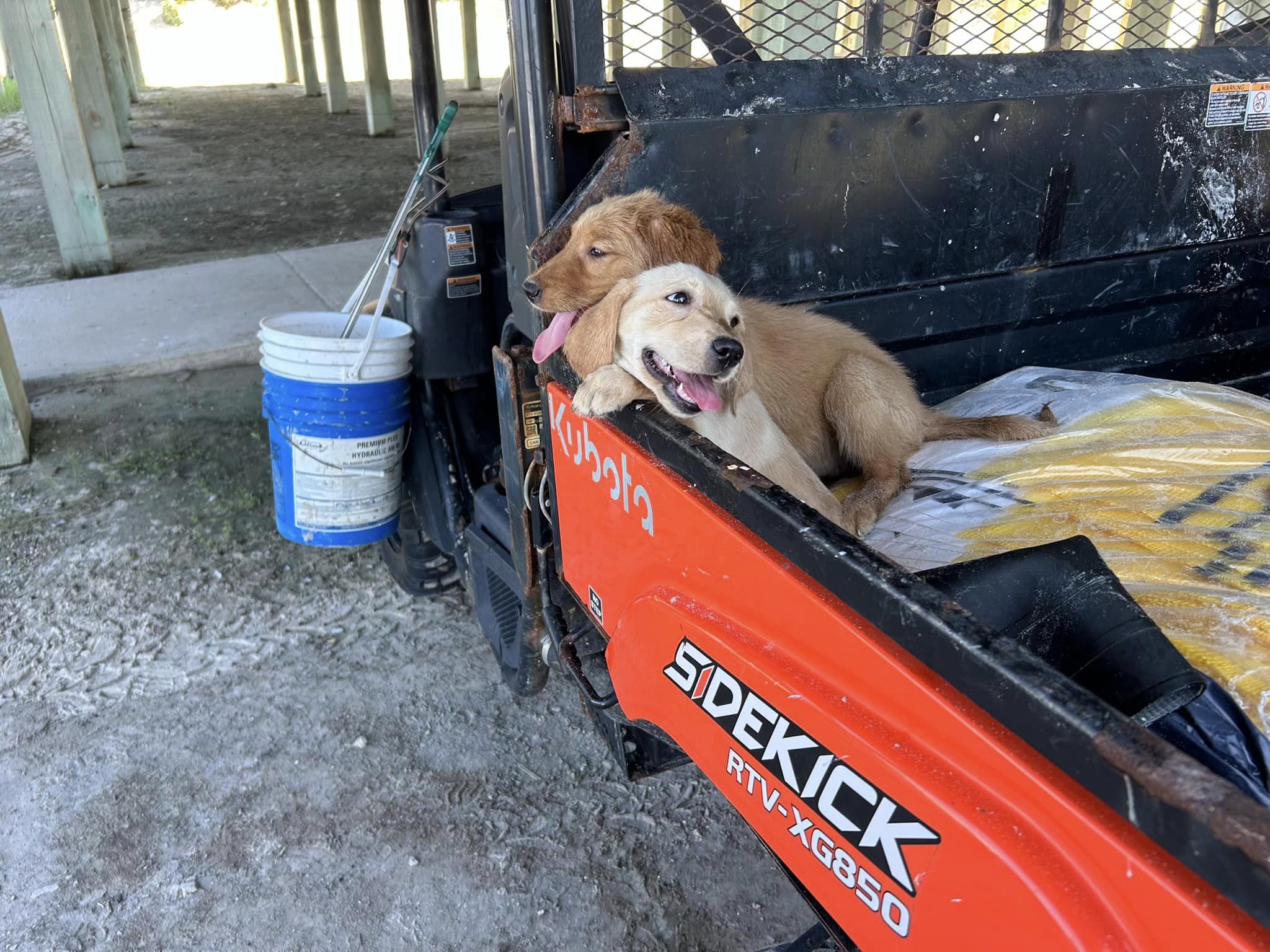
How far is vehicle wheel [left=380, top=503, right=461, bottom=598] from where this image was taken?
327 cm

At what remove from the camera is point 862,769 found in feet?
3.37

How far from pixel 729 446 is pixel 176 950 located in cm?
169

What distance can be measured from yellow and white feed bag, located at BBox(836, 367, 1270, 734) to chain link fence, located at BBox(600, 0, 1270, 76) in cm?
88

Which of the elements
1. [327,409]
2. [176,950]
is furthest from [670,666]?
[327,409]

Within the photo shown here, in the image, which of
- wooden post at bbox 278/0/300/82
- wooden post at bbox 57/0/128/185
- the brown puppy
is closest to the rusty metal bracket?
the brown puppy

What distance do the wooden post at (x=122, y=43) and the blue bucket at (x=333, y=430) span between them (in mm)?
14556

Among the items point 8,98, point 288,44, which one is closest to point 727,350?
point 8,98

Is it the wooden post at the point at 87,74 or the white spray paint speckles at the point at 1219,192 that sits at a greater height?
the wooden post at the point at 87,74

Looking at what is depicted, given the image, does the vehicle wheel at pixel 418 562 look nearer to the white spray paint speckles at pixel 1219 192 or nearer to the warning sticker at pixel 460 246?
the warning sticker at pixel 460 246

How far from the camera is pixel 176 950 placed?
214 cm

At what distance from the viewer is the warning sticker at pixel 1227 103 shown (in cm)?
251

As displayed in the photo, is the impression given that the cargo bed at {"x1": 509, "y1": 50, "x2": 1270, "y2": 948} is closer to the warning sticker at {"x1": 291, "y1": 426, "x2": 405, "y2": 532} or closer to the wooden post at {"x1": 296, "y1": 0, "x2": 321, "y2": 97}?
the warning sticker at {"x1": 291, "y1": 426, "x2": 405, "y2": 532}

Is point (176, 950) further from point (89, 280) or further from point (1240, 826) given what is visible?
point (89, 280)

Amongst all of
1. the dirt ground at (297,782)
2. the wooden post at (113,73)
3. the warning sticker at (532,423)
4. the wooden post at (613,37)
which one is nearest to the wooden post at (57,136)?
the dirt ground at (297,782)
